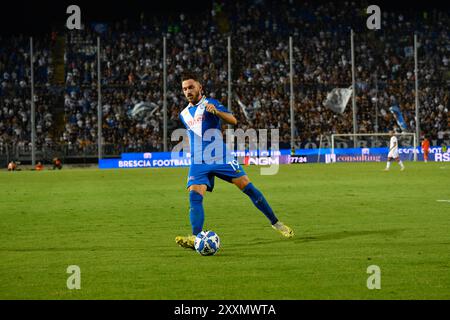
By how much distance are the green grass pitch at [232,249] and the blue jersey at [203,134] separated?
4.37 feet

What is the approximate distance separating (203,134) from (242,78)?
45393mm

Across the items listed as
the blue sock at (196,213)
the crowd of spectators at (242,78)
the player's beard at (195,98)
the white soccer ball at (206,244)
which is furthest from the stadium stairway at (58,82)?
the white soccer ball at (206,244)

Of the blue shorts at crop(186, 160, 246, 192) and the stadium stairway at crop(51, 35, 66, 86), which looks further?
the stadium stairway at crop(51, 35, 66, 86)

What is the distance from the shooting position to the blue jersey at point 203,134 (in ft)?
35.7

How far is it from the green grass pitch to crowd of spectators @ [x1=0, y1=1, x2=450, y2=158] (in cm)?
3173

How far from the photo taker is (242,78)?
184 ft

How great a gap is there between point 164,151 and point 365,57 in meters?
19.8

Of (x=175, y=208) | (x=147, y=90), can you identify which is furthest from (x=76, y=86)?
(x=175, y=208)

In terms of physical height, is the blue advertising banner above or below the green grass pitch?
above

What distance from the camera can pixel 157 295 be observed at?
23.9 ft

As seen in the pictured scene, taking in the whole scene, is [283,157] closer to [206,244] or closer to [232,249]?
[232,249]

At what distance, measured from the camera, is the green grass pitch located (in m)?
7.59
